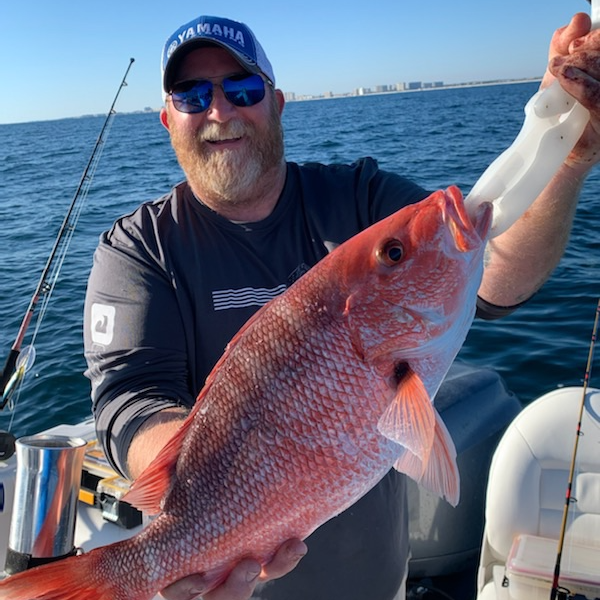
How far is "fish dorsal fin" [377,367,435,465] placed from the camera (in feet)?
5.05

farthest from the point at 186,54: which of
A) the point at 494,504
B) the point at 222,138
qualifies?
the point at 494,504

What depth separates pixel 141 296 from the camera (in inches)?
89.2

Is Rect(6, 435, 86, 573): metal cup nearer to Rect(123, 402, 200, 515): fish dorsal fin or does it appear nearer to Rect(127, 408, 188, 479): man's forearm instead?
Rect(127, 408, 188, 479): man's forearm

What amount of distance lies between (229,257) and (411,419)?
3.55 ft

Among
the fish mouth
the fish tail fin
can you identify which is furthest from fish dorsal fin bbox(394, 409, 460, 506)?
the fish tail fin

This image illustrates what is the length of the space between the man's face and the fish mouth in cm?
102

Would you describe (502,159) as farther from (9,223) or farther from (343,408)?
(9,223)

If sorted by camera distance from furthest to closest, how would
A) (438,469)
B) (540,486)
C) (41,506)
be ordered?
(540,486) < (41,506) < (438,469)

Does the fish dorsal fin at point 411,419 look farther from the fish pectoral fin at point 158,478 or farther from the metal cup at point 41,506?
the metal cup at point 41,506

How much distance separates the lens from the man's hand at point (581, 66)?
5.20 ft

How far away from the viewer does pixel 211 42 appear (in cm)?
247

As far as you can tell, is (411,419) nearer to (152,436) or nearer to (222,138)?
(152,436)

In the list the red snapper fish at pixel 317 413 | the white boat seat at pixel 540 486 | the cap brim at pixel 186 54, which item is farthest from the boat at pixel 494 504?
the cap brim at pixel 186 54

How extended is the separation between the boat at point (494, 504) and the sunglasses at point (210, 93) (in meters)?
1.69
